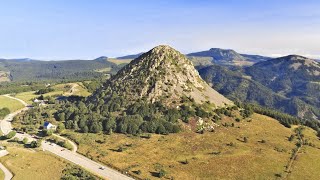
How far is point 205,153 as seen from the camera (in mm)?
142125

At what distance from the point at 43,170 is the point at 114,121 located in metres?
62.6

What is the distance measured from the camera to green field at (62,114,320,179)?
405ft

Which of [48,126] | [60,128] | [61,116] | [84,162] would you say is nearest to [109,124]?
[60,128]

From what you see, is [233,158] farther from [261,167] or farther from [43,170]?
[43,170]

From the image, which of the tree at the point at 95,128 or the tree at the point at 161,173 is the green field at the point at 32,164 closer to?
the tree at the point at 161,173

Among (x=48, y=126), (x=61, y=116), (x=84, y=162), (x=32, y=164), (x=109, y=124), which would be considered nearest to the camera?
(x=32, y=164)

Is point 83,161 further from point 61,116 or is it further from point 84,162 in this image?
point 61,116

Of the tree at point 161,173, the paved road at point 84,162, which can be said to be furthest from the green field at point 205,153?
the paved road at point 84,162

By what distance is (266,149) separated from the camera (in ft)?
499

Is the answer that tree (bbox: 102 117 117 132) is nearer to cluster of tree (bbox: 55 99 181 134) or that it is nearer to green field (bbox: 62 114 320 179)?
cluster of tree (bbox: 55 99 181 134)

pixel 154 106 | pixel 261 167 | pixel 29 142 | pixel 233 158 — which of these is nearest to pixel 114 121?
pixel 154 106

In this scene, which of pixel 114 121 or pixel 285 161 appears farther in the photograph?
pixel 114 121

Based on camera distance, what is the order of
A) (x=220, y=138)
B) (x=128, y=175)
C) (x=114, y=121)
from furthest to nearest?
(x=114, y=121)
(x=220, y=138)
(x=128, y=175)

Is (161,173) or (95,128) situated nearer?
(161,173)
